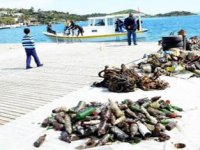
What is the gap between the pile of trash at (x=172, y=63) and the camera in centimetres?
1122

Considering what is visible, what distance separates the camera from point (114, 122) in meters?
6.47

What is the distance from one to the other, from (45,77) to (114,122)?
5.71 m

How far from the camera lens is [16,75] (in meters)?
12.5

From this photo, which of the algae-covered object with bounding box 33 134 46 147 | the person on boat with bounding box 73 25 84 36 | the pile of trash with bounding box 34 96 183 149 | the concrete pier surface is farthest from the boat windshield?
the algae-covered object with bounding box 33 134 46 147

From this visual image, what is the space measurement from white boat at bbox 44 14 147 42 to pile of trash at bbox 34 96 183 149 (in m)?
24.1

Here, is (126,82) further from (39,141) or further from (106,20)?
(106,20)

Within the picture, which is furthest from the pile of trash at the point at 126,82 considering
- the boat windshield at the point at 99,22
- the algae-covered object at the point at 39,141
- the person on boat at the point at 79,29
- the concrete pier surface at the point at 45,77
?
the boat windshield at the point at 99,22

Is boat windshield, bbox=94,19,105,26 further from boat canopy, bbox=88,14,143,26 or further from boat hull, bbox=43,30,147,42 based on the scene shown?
boat hull, bbox=43,30,147,42

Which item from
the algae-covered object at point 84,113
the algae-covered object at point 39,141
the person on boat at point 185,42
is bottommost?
the algae-covered object at point 39,141

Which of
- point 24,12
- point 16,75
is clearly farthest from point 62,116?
point 24,12

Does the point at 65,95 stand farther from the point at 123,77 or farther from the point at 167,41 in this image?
the point at 167,41

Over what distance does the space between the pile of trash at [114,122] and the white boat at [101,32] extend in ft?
79.0

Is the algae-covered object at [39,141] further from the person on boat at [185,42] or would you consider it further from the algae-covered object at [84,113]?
the person on boat at [185,42]

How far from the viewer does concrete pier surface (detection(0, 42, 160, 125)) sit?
8653 millimetres
